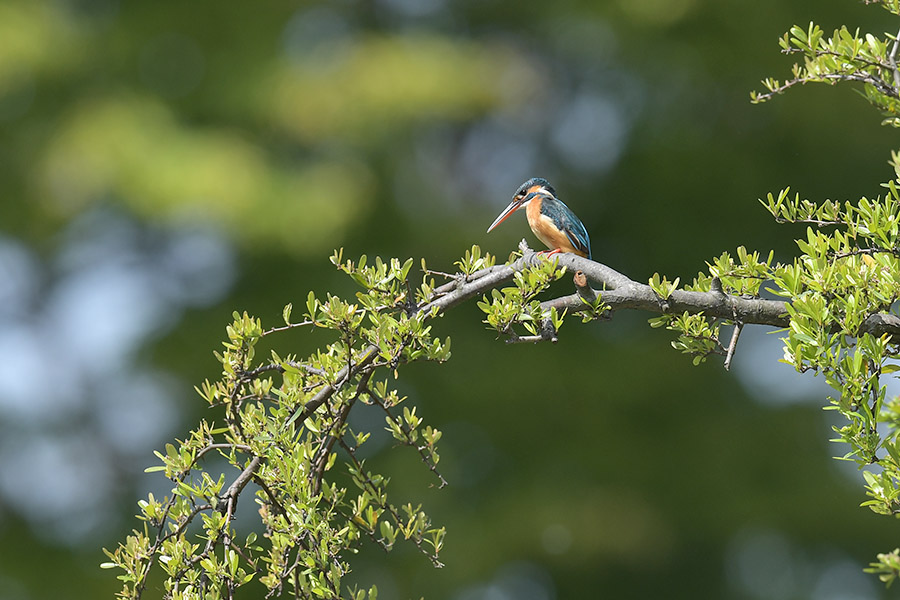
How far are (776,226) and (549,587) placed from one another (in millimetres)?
2755

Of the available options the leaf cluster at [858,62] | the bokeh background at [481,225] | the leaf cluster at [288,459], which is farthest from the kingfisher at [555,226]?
the bokeh background at [481,225]

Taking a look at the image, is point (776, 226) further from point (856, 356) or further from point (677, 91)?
point (856, 356)

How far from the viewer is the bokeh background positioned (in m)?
5.88

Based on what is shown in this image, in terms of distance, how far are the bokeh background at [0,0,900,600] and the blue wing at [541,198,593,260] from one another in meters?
2.84

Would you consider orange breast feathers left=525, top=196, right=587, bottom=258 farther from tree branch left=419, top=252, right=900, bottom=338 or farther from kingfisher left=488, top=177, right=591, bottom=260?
tree branch left=419, top=252, right=900, bottom=338

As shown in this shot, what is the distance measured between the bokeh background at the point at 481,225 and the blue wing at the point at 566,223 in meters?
2.84

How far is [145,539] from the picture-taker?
5.41ft

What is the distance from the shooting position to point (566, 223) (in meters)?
2.83

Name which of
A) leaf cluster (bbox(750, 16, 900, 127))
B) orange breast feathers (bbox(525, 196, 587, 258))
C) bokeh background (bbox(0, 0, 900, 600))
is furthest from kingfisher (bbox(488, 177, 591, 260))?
bokeh background (bbox(0, 0, 900, 600))

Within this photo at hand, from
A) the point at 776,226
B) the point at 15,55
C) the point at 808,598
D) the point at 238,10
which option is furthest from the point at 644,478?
the point at 15,55

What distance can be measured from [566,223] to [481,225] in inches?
125

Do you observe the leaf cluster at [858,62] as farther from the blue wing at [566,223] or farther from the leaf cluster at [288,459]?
the blue wing at [566,223]

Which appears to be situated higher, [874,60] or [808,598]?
[874,60]

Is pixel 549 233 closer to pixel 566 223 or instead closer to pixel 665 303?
pixel 566 223
